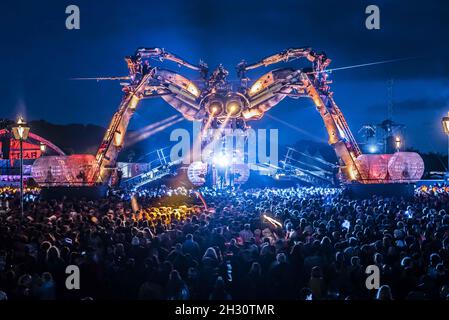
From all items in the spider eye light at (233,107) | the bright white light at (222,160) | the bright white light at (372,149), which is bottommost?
the bright white light at (222,160)

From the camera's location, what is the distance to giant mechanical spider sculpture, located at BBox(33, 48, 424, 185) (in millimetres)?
28938

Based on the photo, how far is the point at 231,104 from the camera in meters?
36.3

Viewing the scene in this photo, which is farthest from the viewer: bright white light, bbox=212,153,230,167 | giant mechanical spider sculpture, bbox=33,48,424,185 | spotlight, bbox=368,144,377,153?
spotlight, bbox=368,144,377,153

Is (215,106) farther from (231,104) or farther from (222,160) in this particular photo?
(222,160)

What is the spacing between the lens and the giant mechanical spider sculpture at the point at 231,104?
2894 cm

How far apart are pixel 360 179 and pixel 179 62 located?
15433 mm

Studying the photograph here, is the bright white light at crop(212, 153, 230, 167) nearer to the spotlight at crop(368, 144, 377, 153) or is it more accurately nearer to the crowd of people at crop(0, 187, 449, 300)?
the spotlight at crop(368, 144, 377, 153)

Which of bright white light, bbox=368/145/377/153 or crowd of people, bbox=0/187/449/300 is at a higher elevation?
bright white light, bbox=368/145/377/153

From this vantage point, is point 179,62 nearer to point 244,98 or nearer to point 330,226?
point 244,98

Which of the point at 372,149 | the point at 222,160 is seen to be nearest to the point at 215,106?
the point at 222,160

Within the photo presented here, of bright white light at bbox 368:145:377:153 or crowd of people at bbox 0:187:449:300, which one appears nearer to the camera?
crowd of people at bbox 0:187:449:300

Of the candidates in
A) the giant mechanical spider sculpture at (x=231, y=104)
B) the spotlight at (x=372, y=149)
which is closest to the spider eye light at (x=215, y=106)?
the giant mechanical spider sculpture at (x=231, y=104)

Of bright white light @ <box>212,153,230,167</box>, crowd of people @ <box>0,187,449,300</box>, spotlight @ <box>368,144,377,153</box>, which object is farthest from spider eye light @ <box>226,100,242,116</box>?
crowd of people @ <box>0,187,449,300</box>

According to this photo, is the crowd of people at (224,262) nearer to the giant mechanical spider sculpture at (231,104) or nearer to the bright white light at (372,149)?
the giant mechanical spider sculpture at (231,104)
